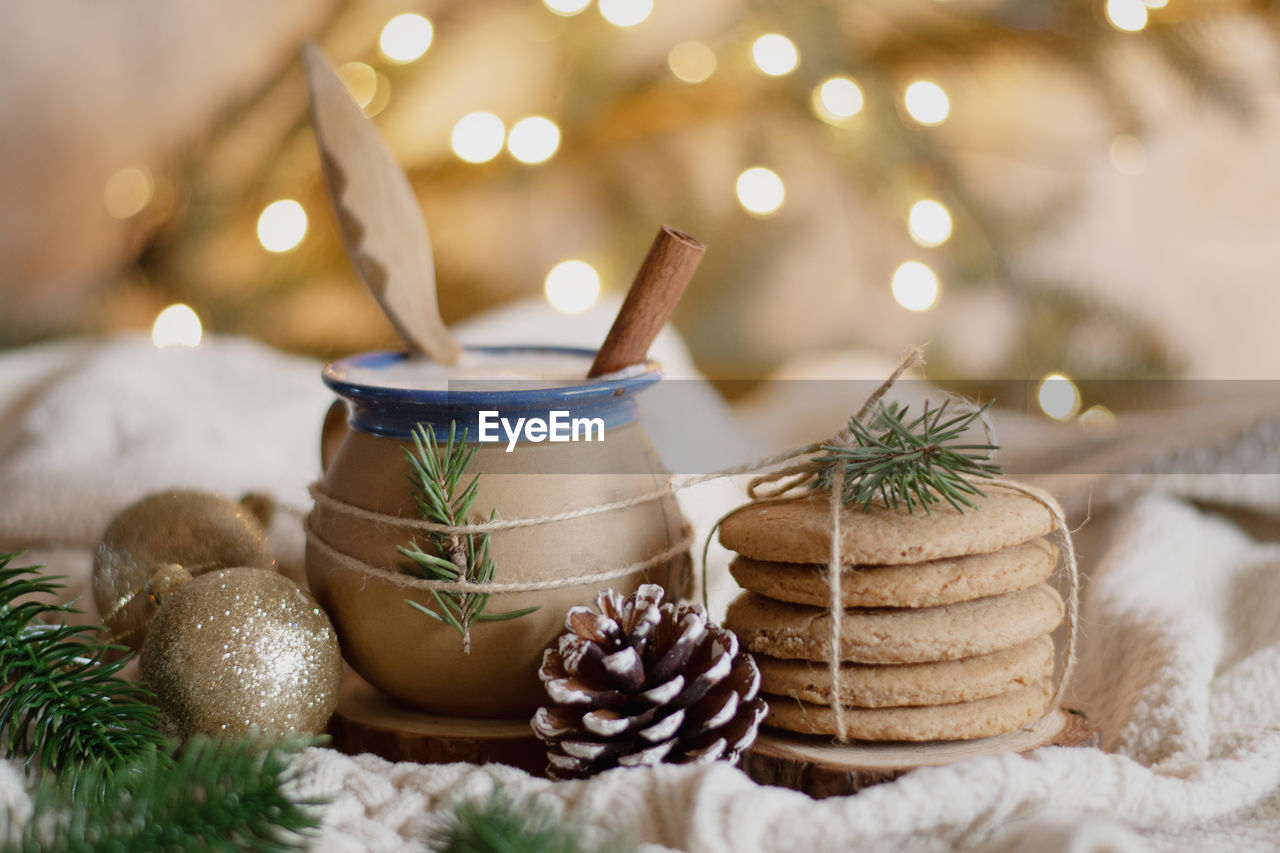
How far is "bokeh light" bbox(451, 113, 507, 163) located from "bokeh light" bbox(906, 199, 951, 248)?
1.73 ft

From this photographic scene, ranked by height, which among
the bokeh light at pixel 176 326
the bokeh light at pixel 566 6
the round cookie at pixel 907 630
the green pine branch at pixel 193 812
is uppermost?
the bokeh light at pixel 566 6

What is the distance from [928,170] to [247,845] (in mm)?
1136

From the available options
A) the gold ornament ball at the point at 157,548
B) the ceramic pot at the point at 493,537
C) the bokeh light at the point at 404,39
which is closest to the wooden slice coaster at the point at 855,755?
the ceramic pot at the point at 493,537

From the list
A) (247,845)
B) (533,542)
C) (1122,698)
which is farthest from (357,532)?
(1122,698)

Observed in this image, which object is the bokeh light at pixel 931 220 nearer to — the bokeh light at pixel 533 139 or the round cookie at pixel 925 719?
the bokeh light at pixel 533 139

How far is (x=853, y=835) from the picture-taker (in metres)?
0.51

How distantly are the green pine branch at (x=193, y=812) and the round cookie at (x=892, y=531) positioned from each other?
273mm

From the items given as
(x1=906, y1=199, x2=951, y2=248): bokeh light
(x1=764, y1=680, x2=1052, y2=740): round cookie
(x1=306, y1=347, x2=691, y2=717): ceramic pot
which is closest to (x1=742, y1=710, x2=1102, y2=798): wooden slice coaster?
(x1=764, y1=680, x2=1052, y2=740): round cookie

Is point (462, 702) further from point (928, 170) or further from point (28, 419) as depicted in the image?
point (928, 170)

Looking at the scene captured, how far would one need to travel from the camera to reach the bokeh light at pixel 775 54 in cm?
134

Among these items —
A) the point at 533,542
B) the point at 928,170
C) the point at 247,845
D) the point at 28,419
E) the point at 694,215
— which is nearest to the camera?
the point at 247,845

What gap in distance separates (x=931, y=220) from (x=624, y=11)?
0.46 meters

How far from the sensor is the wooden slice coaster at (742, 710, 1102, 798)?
571mm

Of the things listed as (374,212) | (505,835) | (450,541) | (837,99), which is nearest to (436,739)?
(450,541)
